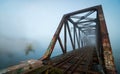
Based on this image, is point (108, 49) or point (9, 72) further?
point (108, 49)

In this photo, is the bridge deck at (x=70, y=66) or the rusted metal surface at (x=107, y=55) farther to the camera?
the bridge deck at (x=70, y=66)

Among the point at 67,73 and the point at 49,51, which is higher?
the point at 49,51

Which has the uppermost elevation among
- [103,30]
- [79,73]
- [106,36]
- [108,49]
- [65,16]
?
[65,16]

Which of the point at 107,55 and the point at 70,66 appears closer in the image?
the point at 107,55

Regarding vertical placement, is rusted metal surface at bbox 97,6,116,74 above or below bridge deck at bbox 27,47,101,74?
above

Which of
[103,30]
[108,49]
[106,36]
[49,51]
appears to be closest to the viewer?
[108,49]

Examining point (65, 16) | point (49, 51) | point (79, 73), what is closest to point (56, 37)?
point (49, 51)

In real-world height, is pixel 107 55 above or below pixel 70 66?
above

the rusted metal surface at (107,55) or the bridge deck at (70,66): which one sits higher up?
the rusted metal surface at (107,55)

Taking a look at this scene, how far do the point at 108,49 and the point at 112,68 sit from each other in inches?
29.3

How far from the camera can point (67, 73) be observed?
103 inches

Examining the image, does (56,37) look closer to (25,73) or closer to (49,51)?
(49,51)

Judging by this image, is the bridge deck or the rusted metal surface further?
the bridge deck

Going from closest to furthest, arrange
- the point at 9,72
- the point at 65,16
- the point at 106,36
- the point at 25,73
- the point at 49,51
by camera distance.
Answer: the point at 9,72 < the point at 25,73 < the point at 106,36 < the point at 49,51 < the point at 65,16
